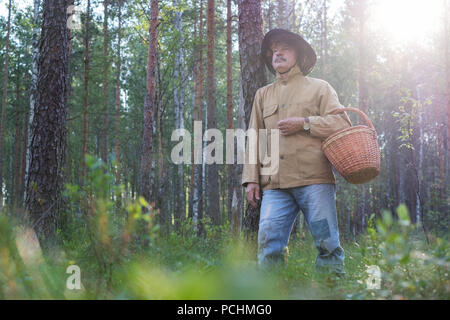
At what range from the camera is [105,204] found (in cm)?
200

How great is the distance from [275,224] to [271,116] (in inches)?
43.7

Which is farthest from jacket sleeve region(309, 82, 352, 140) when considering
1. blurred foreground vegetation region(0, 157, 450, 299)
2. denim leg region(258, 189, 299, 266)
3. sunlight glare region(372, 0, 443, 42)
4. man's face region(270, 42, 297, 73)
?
sunlight glare region(372, 0, 443, 42)

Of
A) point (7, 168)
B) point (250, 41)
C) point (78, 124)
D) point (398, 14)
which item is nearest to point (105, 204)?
point (250, 41)

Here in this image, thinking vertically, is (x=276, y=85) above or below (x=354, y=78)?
below

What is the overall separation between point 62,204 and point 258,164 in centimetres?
380

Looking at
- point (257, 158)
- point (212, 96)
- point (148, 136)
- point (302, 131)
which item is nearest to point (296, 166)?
point (302, 131)

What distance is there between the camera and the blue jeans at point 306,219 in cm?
350

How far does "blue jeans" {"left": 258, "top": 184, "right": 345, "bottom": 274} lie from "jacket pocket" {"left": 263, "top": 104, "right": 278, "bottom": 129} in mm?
682

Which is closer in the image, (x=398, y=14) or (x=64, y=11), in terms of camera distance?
(x=64, y=11)

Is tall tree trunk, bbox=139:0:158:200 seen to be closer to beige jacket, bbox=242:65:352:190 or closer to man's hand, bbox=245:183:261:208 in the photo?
man's hand, bbox=245:183:261:208

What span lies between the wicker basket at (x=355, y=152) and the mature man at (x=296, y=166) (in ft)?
0.66

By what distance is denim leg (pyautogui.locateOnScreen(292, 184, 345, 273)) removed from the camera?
348 cm

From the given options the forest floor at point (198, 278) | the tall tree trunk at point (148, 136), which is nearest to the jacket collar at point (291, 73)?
the forest floor at point (198, 278)

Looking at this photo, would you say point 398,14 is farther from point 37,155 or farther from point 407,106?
point 37,155
